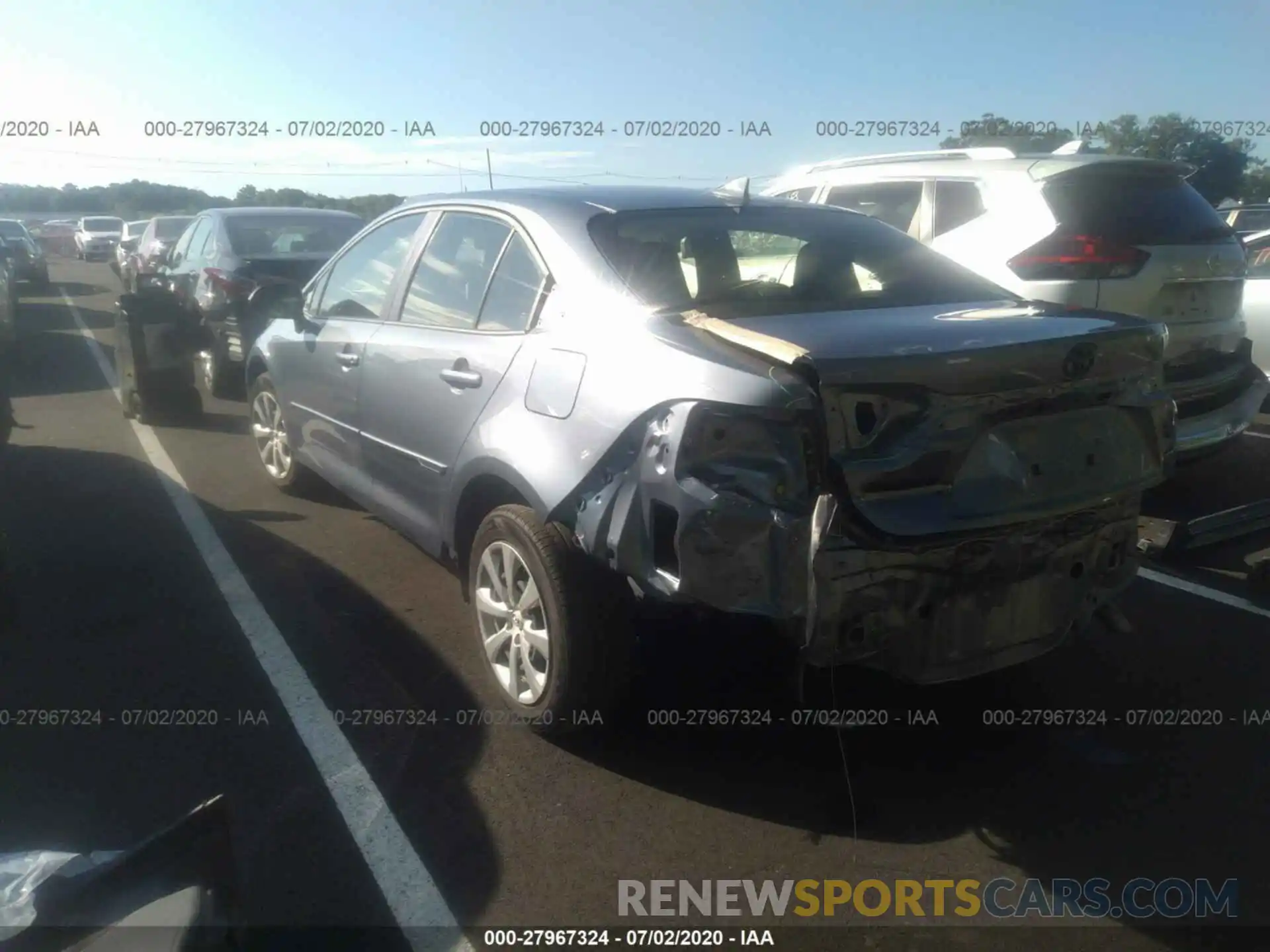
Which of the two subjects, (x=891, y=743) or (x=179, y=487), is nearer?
(x=891, y=743)

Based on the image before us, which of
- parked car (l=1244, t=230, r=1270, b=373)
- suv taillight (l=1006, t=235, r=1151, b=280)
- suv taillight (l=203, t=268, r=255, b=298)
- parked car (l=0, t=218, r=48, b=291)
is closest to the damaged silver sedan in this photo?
suv taillight (l=1006, t=235, r=1151, b=280)

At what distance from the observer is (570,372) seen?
11.0 feet

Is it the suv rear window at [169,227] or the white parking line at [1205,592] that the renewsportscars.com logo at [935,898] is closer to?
the white parking line at [1205,592]

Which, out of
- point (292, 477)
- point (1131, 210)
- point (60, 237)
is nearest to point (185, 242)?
point (292, 477)

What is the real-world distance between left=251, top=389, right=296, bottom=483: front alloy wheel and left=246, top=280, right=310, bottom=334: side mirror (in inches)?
22.3

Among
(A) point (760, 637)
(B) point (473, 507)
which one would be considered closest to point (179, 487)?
(B) point (473, 507)

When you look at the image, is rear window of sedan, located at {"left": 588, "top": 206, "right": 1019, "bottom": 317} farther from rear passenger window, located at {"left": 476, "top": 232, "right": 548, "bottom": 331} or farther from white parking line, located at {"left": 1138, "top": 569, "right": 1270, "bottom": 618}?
white parking line, located at {"left": 1138, "top": 569, "right": 1270, "bottom": 618}

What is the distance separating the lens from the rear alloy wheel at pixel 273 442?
245 inches

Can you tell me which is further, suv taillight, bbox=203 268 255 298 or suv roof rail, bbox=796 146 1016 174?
suv taillight, bbox=203 268 255 298

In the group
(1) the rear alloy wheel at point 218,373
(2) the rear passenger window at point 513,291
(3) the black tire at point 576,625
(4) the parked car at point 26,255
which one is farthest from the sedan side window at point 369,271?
(4) the parked car at point 26,255

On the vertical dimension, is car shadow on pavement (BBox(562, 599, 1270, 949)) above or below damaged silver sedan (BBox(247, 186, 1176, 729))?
below

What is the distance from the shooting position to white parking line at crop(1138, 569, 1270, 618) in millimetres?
4641

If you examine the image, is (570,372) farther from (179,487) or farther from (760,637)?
(179,487)

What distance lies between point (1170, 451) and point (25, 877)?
3.38 meters
